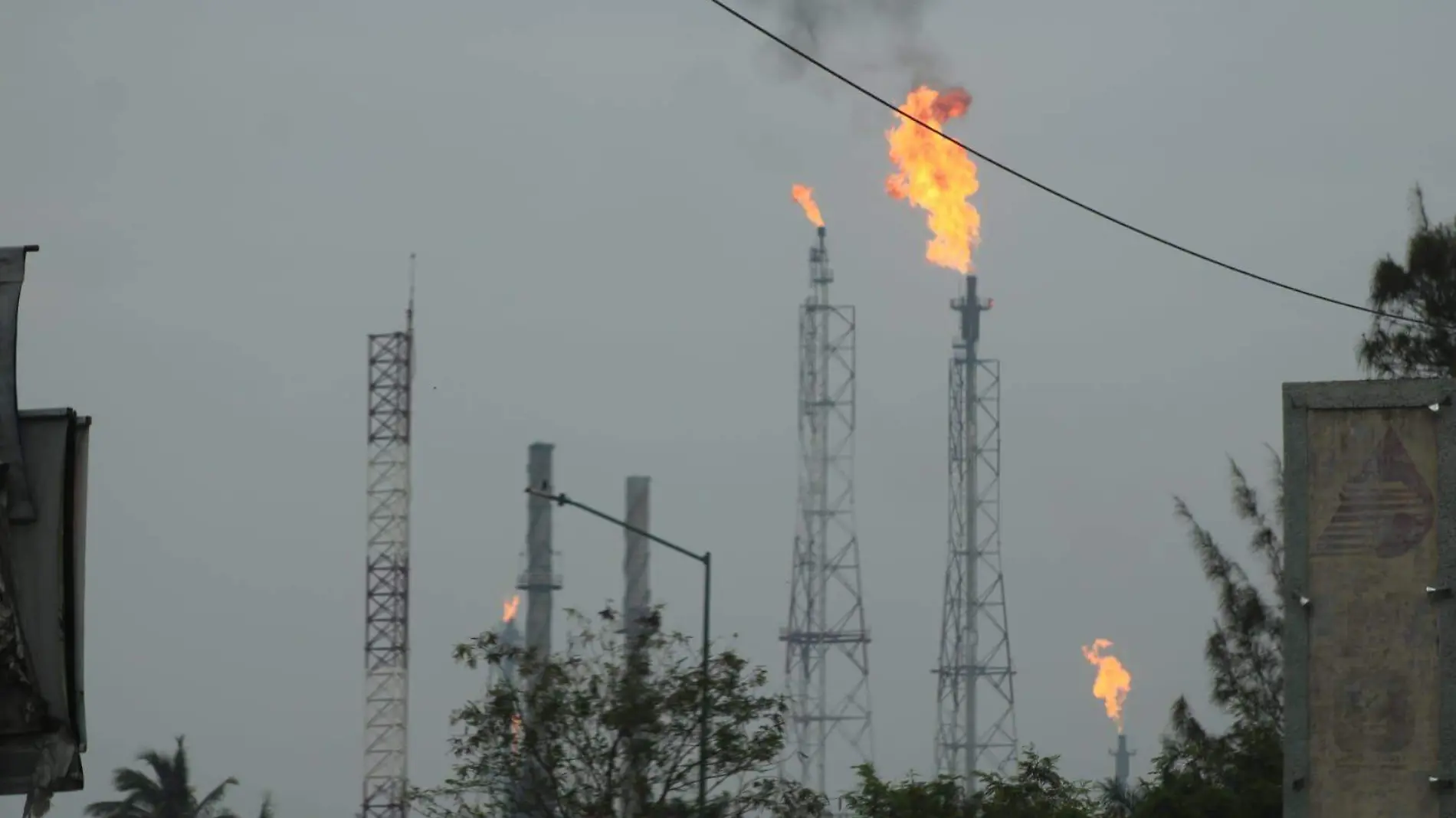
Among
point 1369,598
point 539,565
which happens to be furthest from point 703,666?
point 539,565

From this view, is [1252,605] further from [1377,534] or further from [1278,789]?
[1377,534]

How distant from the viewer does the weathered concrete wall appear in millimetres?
30453

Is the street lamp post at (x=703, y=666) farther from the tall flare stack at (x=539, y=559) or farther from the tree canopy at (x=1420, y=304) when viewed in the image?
the tall flare stack at (x=539, y=559)

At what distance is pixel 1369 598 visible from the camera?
30875 millimetres

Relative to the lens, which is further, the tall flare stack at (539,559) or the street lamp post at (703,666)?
the tall flare stack at (539,559)

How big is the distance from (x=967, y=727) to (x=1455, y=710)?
70911 millimetres

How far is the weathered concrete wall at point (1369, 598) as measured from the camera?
30453mm

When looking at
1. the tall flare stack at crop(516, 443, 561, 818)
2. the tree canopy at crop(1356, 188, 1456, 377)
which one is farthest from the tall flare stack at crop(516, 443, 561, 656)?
Result: the tree canopy at crop(1356, 188, 1456, 377)

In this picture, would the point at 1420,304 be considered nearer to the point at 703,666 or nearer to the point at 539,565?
the point at 703,666

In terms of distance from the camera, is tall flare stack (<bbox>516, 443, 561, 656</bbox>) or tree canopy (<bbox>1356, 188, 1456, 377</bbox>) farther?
tall flare stack (<bbox>516, 443, 561, 656</bbox>)

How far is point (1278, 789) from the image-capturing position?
45844mm

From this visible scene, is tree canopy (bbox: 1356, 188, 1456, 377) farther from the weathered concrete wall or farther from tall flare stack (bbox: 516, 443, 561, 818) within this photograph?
tall flare stack (bbox: 516, 443, 561, 818)

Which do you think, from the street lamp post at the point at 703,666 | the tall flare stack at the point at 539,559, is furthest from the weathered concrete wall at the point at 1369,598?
the tall flare stack at the point at 539,559

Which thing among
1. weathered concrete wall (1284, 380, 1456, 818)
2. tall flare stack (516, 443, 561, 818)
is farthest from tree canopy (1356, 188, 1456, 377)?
tall flare stack (516, 443, 561, 818)
